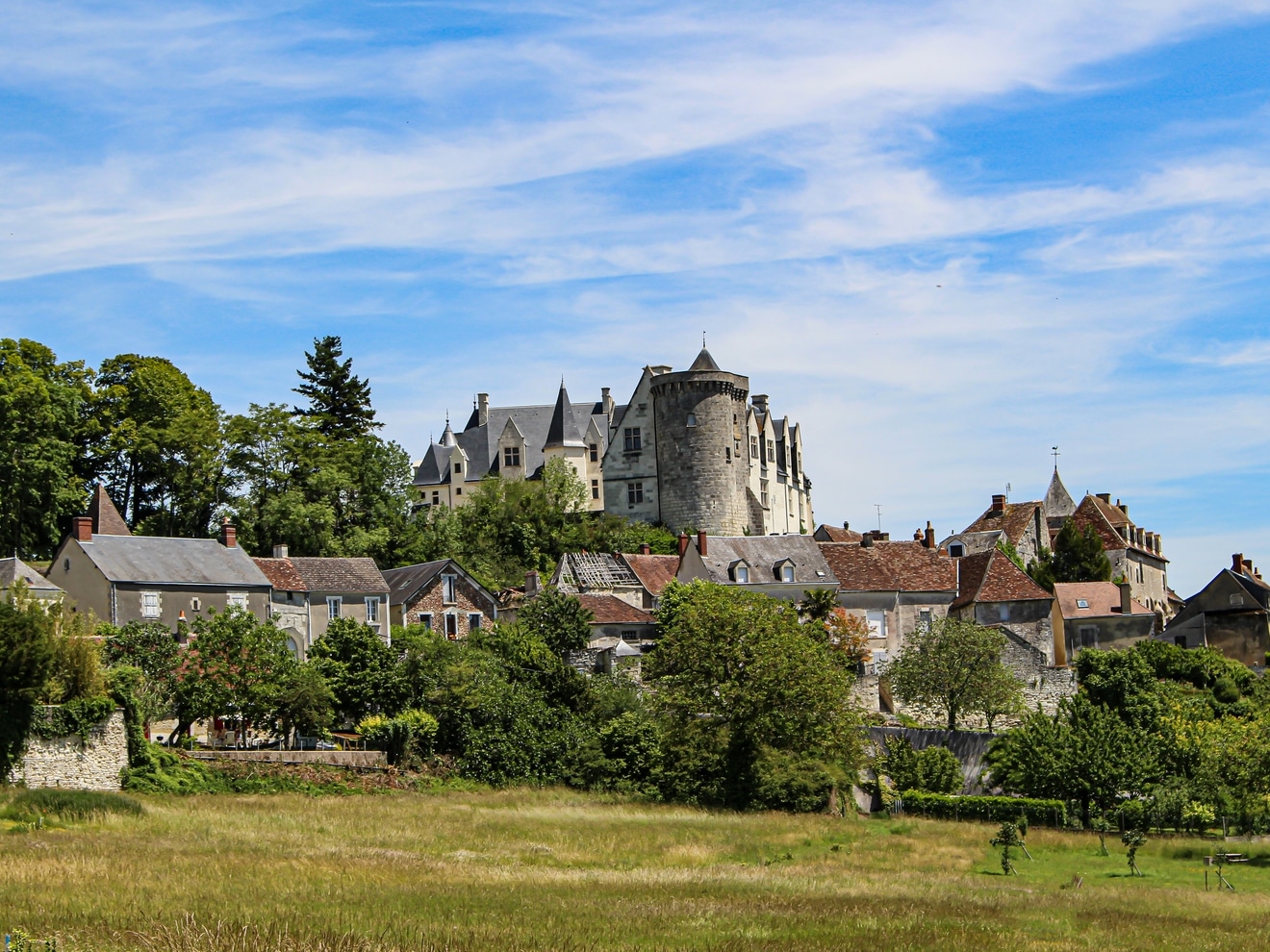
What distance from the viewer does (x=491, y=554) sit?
7744cm

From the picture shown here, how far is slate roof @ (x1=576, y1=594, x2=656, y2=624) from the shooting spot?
62.6 meters

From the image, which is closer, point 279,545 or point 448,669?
point 448,669

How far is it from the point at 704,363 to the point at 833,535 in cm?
1305

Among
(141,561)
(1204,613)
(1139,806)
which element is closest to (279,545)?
(141,561)

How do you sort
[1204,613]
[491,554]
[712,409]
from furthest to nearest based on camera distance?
1. [712,409]
2. [491,554]
3. [1204,613]

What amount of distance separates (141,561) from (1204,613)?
46.4m

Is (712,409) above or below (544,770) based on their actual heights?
above

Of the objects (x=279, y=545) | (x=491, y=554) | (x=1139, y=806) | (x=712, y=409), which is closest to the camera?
(x=1139, y=806)

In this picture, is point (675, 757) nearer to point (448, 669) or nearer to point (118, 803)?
point (448, 669)

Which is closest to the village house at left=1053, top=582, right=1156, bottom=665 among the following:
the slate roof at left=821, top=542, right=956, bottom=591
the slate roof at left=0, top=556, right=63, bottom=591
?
the slate roof at left=821, top=542, right=956, bottom=591

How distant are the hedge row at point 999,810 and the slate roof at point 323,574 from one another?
27659 mm

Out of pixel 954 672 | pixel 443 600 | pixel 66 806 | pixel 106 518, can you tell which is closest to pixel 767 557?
pixel 443 600

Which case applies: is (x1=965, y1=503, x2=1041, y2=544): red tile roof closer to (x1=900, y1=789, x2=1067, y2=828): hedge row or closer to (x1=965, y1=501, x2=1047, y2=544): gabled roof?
(x1=965, y1=501, x2=1047, y2=544): gabled roof

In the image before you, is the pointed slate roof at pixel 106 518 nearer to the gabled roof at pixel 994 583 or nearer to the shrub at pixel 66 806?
the shrub at pixel 66 806
